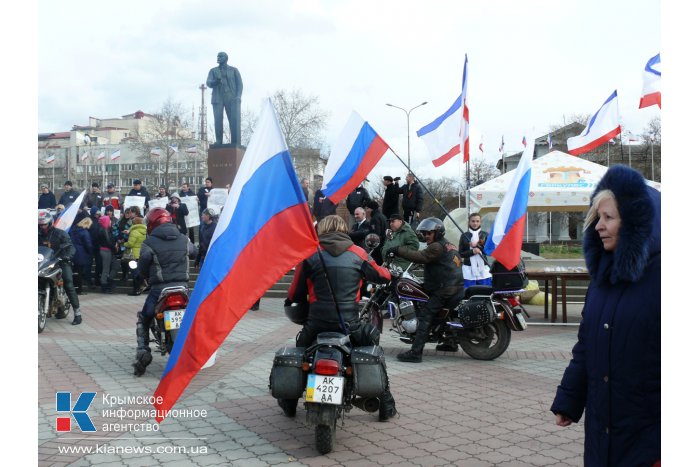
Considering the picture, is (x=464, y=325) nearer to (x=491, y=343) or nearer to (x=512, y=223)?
(x=491, y=343)

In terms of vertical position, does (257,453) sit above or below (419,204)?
below

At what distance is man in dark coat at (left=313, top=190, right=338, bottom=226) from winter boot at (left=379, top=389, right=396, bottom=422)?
30.7 ft

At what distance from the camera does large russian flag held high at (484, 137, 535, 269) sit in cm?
797

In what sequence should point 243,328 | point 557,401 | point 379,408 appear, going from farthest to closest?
point 243,328, point 379,408, point 557,401

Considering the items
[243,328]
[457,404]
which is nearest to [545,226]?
[243,328]

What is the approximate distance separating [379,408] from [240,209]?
93.8 inches

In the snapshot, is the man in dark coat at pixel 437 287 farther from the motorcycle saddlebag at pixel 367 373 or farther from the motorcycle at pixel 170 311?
the motorcycle saddlebag at pixel 367 373

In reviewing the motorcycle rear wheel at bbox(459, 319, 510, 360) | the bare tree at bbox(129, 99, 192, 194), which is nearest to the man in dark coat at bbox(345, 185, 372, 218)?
the motorcycle rear wheel at bbox(459, 319, 510, 360)

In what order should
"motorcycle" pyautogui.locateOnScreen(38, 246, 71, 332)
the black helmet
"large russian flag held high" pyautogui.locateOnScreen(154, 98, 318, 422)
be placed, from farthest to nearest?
"motorcycle" pyautogui.locateOnScreen(38, 246, 71, 332) → the black helmet → "large russian flag held high" pyautogui.locateOnScreen(154, 98, 318, 422)

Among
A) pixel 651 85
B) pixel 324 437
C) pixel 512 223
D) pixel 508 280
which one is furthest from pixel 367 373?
pixel 651 85

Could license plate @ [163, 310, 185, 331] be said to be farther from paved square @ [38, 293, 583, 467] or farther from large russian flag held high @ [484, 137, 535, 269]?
large russian flag held high @ [484, 137, 535, 269]

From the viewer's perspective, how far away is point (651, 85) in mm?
13359

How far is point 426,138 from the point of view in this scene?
1411 centimetres

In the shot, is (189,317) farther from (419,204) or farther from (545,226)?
(545,226)
